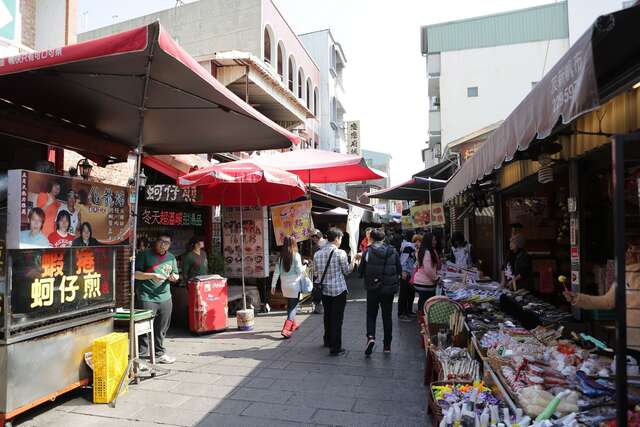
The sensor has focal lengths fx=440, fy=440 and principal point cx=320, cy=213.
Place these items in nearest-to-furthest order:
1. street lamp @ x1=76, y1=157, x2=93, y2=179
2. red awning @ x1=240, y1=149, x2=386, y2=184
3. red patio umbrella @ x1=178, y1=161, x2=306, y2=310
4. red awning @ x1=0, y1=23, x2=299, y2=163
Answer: red awning @ x1=0, y1=23, x2=299, y2=163 < street lamp @ x1=76, y1=157, x2=93, y2=179 < red patio umbrella @ x1=178, y1=161, x2=306, y2=310 < red awning @ x1=240, y1=149, x2=386, y2=184

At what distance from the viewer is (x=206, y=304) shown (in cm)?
791

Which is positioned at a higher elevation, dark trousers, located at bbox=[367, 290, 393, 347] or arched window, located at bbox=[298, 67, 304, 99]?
arched window, located at bbox=[298, 67, 304, 99]

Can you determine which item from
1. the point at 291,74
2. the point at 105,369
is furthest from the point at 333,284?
the point at 291,74

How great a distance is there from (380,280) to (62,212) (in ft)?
13.8

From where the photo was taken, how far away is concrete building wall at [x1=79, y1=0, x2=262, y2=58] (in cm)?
1791

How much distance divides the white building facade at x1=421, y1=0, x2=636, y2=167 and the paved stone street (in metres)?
26.2

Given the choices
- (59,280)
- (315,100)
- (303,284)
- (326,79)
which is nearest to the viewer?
(59,280)

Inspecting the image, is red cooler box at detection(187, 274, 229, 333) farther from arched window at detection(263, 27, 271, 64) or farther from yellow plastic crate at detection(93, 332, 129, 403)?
arched window at detection(263, 27, 271, 64)

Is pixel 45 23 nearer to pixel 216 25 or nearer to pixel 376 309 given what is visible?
pixel 376 309

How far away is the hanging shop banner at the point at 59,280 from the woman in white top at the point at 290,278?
319 cm

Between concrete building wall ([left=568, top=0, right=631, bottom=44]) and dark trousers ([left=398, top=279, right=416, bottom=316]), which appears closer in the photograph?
dark trousers ([left=398, top=279, right=416, bottom=316])

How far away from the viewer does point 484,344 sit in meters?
4.27

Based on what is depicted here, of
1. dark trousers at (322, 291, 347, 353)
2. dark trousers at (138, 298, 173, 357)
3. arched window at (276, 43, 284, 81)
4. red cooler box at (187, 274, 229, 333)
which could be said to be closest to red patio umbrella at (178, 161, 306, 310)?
red cooler box at (187, 274, 229, 333)

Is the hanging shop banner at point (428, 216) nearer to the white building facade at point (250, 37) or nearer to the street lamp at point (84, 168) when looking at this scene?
the white building facade at point (250, 37)
